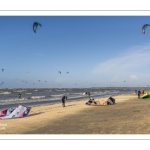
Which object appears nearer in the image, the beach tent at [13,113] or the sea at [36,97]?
the beach tent at [13,113]

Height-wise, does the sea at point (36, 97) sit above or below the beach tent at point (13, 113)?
below

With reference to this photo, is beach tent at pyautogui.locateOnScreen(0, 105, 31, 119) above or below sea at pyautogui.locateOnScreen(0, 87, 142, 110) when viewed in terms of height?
above

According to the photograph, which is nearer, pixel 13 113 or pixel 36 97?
pixel 13 113

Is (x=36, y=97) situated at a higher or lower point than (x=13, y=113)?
lower

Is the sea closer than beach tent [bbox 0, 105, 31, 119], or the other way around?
beach tent [bbox 0, 105, 31, 119]

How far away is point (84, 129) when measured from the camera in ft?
27.0
